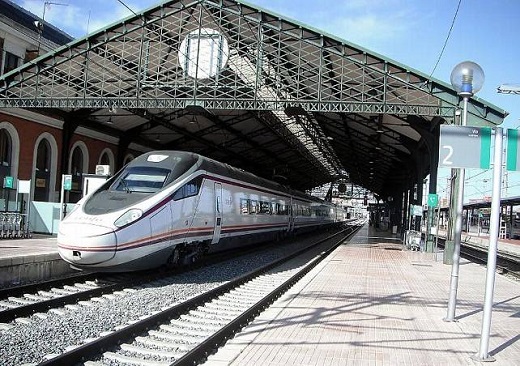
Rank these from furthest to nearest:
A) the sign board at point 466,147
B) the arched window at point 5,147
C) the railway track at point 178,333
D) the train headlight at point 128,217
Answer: the arched window at point 5,147 < the train headlight at point 128,217 < the sign board at point 466,147 < the railway track at point 178,333

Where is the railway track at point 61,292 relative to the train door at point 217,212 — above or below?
below

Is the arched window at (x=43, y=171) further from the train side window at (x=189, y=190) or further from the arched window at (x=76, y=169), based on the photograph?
the train side window at (x=189, y=190)

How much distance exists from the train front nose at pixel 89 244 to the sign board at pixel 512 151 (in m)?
7.27

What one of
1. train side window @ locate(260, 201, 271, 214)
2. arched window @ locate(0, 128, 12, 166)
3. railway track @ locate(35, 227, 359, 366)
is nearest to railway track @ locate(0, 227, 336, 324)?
railway track @ locate(35, 227, 359, 366)

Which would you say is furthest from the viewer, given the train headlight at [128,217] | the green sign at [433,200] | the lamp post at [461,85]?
the green sign at [433,200]

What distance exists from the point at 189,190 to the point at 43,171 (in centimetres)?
1787

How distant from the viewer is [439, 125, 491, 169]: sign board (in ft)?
23.5

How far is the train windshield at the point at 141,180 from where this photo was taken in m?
12.2

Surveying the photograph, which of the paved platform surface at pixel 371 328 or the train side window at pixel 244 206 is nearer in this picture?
the paved platform surface at pixel 371 328

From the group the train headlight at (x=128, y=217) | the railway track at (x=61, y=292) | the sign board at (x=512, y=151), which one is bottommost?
the railway track at (x=61, y=292)

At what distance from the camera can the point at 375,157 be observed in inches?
1641

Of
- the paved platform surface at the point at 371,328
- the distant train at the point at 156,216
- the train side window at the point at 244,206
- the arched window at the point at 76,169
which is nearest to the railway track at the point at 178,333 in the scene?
the paved platform surface at the point at 371,328

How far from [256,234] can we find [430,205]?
8.04m

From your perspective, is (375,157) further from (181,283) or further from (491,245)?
(491,245)
